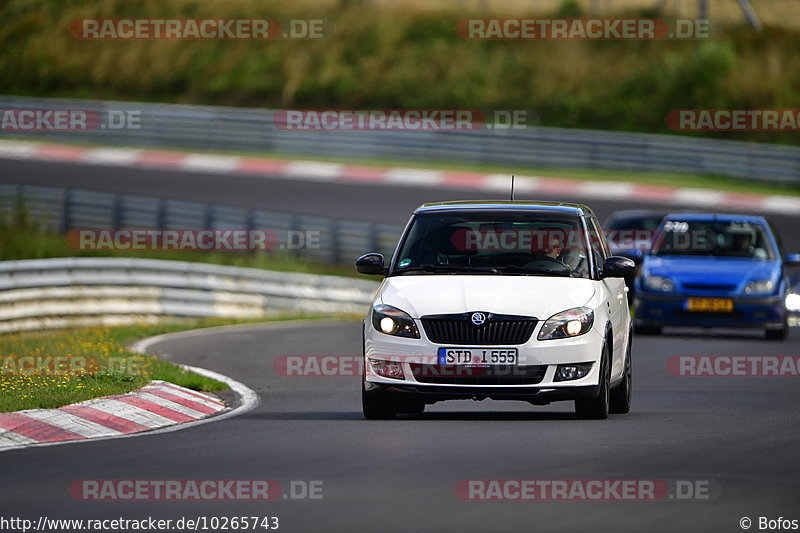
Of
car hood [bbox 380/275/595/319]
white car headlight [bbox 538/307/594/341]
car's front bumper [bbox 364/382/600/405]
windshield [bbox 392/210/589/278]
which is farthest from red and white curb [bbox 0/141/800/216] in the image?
car's front bumper [bbox 364/382/600/405]

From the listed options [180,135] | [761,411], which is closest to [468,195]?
[180,135]

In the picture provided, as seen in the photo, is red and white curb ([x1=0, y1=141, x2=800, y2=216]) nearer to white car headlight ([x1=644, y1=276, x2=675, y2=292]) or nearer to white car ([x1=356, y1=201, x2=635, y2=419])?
white car headlight ([x1=644, y1=276, x2=675, y2=292])

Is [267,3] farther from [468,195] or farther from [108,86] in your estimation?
[468,195]

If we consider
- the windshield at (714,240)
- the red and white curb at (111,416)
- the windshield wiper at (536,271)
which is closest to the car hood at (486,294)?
the windshield wiper at (536,271)

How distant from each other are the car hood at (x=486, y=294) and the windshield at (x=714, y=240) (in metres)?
9.73

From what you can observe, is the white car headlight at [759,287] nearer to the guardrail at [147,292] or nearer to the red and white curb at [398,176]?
the guardrail at [147,292]

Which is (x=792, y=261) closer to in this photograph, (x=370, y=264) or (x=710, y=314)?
(x=710, y=314)

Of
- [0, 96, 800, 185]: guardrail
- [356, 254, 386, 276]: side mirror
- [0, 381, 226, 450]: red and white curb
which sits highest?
[0, 96, 800, 185]: guardrail

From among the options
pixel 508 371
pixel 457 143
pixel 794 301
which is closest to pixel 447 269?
pixel 508 371

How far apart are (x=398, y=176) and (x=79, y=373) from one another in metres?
25.4

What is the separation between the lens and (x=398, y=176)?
39.7 m

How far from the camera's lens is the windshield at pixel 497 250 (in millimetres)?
12562

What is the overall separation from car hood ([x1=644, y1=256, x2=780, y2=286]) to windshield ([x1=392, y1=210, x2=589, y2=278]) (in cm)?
849

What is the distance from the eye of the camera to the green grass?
1303cm
